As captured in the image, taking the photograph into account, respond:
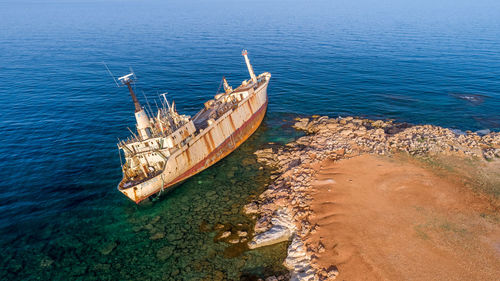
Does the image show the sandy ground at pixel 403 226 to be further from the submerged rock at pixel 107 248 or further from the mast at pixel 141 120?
the mast at pixel 141 120

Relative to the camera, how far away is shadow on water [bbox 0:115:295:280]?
19.9 m

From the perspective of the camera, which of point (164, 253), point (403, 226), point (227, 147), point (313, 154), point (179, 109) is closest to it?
point (403, 226)

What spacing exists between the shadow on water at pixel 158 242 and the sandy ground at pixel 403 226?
5082mm

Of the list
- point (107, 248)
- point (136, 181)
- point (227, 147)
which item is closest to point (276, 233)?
point (107, 248)

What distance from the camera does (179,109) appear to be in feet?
156

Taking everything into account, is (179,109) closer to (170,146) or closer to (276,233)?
(170,146)

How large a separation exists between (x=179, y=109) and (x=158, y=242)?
97.3 ft

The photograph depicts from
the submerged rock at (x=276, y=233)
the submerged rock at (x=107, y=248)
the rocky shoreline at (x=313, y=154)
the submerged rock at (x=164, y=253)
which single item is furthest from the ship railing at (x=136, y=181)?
the submerged rock at (x=276, y=233)

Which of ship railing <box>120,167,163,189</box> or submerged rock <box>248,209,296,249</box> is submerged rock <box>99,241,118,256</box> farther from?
submerged rock <box>248,209,296,249</box>

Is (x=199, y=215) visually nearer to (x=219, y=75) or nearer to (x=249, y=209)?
(x=249, y=209)

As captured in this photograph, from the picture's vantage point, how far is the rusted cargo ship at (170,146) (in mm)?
27828

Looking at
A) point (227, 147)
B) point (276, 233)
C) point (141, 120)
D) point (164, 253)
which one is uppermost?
point (141, 120)

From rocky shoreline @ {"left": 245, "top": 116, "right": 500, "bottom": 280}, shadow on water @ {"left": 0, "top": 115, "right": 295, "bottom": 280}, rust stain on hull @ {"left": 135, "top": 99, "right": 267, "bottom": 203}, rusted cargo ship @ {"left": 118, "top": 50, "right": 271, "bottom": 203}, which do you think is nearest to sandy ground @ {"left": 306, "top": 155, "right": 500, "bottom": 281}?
rocky shoreline @ {"left": 245, "top": 116, "right": 500, "bottom": 280}

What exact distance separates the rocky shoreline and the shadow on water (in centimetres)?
127
